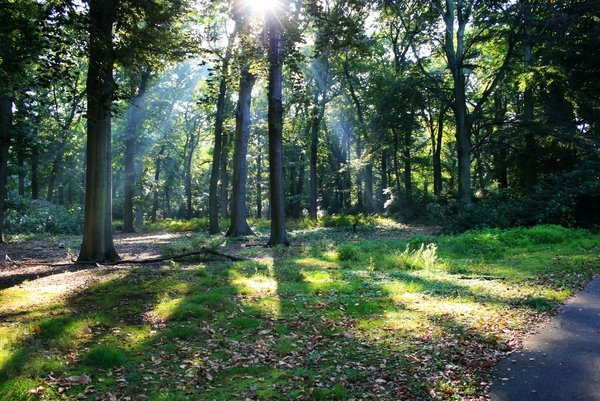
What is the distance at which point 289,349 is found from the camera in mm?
4590

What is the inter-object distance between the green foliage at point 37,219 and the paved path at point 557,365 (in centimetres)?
2127

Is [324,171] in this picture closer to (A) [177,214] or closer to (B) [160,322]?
(A) [177,214]

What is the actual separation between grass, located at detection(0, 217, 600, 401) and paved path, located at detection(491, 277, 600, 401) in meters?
0.24

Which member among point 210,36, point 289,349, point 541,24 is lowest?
point 289,349

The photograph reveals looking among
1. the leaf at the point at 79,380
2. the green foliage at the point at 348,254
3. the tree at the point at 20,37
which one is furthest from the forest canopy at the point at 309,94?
the leaf at the point at 79,380

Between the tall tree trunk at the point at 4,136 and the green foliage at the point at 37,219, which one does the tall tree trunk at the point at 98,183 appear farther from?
the green foliage at the point at 37,219

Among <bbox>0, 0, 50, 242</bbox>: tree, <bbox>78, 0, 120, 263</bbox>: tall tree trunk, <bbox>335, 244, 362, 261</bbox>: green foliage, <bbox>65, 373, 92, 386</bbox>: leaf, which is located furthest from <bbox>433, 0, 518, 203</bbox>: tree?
<bbox>65, 373, 92, 386</bbox>: leaf

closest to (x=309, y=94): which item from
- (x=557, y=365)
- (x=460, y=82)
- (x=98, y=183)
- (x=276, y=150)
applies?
(x=460, y=82)

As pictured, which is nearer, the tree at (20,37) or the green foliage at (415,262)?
the tree at (20,37)

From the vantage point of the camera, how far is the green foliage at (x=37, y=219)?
61.7 ft

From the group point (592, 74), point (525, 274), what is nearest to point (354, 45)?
point (525, 274)

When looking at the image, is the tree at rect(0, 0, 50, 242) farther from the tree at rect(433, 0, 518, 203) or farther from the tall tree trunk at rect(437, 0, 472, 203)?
the tall tree trunk at rect(437, 0, 472, 203)

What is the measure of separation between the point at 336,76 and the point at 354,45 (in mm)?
21140

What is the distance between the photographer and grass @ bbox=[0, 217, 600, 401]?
3.65 meters
